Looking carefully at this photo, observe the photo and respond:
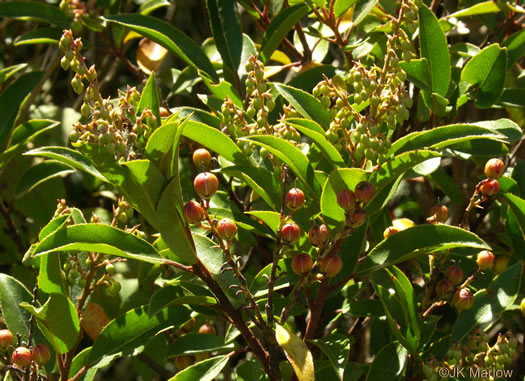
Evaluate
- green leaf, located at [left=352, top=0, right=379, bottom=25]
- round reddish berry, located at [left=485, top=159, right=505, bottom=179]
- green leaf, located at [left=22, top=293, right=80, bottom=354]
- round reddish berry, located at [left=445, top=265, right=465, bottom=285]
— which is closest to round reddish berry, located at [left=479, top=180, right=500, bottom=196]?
round reddish berry, located at [left=485, top=159, right=505, bottom=179]

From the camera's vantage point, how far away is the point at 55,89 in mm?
3229

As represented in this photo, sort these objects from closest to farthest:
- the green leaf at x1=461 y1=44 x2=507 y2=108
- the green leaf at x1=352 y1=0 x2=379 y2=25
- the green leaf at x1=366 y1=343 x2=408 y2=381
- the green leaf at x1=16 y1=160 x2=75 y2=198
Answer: the green leaf at x1=366 y1=343 x2=408 y2=381 → the green leaf at x1=461 y1=44 x2=507 y2=108 → the green leaf at x1=352 y1=0 x2=379 y2=25 → the green leaf at x1=16 y1=160 x2=75 y2=198

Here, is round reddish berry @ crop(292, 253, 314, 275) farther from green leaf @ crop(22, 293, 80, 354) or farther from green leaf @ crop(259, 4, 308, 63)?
green leaf @ crop(259, 4, 308, 63)

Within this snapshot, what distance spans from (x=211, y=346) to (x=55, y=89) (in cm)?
205

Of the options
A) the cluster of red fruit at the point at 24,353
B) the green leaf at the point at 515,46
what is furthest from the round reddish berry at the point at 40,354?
the green leaf at the point at 515,46

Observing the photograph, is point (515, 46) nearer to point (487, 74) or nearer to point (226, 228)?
point (487, 74)

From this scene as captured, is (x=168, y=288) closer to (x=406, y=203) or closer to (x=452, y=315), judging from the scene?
(x=452, y=315)

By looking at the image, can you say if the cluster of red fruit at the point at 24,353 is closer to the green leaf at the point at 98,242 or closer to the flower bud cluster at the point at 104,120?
the green leaf at the point at 98,242

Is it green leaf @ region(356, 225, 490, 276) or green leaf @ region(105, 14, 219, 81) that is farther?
green leaf @ region(105, 14, 219, 81)

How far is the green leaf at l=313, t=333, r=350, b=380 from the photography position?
1.22 m

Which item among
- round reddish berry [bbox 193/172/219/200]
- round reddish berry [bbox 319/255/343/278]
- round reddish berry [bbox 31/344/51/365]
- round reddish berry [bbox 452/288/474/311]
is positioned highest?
round reddish berry [bbox 193/172/219/200]

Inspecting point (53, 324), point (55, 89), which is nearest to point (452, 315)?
point (53, 324)

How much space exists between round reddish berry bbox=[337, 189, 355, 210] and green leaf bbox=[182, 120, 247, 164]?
23 centimetres

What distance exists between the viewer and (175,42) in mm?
1741
